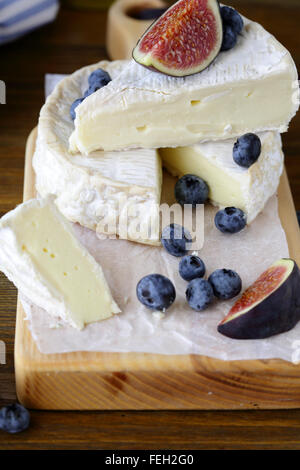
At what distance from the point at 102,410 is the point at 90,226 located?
0.74 metres

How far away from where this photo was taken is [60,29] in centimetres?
428

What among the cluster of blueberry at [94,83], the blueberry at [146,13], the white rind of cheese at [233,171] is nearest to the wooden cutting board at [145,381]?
the white rind of cheese at [233,171]

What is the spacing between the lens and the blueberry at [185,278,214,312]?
2.49 metres

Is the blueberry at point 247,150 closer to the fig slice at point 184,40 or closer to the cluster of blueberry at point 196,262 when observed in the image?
the cluster of blueberry at point 196,262

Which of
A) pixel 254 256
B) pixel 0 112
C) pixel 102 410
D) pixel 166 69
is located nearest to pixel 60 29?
pixel 0 112

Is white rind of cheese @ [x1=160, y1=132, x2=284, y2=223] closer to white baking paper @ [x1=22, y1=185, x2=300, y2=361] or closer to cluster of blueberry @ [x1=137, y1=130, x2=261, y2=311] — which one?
cluster of blueberry @ [x1=137, y1=130, x2=261, y2=311]

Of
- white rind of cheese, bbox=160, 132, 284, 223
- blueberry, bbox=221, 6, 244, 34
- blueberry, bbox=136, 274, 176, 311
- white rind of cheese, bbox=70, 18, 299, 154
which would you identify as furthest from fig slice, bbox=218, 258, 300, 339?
blueberry, bbox=221, 6, 244, 34

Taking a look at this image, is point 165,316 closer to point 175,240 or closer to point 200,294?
point 200,294

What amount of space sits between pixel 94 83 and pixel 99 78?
32 mm

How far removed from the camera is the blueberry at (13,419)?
2.29 m

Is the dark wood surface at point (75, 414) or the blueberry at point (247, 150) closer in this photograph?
the dark wood surface at point (75, 414)

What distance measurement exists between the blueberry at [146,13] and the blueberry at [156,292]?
6.32 ft

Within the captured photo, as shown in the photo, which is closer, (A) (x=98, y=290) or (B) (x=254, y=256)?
(A) (x=98, y=290)
